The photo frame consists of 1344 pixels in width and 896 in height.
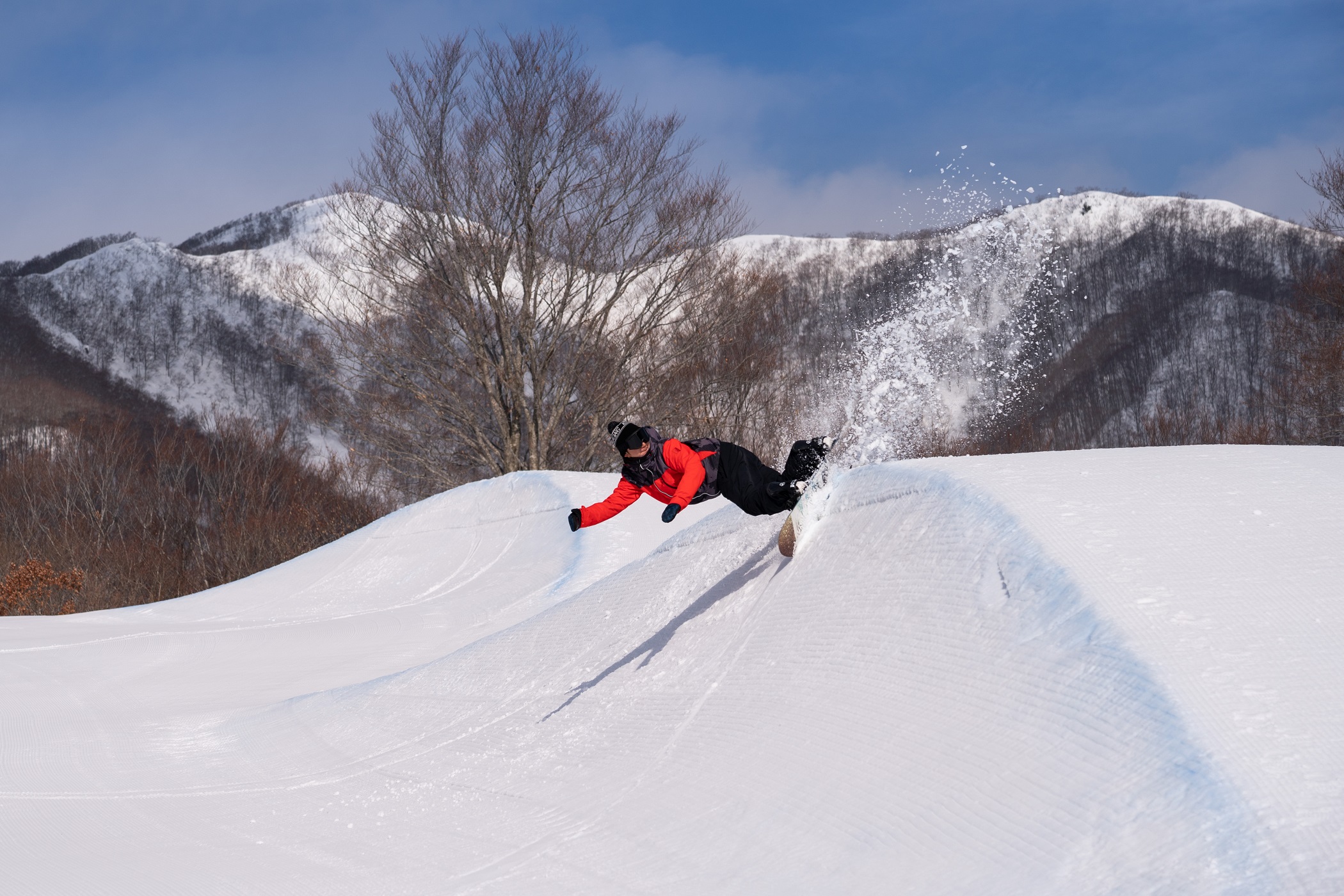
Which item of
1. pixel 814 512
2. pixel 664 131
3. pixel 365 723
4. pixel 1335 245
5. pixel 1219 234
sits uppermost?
pixel 1219 234

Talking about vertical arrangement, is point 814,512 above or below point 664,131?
below

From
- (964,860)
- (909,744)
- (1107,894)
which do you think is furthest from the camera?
(909,744)

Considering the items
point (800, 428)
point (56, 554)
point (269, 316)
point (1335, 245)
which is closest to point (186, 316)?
point (269, 316)

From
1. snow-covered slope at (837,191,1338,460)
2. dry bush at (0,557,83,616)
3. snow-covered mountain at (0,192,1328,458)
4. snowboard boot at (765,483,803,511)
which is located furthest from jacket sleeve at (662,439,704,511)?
snow-covered slope at (837,191,1338,460)

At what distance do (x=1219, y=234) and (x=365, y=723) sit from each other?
64584 millimetres

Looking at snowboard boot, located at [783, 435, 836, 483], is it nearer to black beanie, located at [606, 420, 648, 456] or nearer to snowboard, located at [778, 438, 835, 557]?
snowboard, located at [778, 438, 835, 557]

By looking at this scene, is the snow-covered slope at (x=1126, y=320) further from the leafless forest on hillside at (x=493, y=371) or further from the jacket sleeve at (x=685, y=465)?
the jacket sleeve at (x=685, y=465)

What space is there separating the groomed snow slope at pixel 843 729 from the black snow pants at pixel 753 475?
0.23m

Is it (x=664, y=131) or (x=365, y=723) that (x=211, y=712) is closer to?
(x=365, y=723)

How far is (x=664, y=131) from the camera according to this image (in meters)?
16.4

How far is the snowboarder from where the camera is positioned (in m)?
4.58

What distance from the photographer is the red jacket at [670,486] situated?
451 cm

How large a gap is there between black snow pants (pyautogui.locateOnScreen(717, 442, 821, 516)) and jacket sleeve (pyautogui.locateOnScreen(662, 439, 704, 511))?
18 centimetres

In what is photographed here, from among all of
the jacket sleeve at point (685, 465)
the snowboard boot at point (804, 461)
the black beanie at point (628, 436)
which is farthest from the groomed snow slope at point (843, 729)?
the black beanie at point (628, 436)
